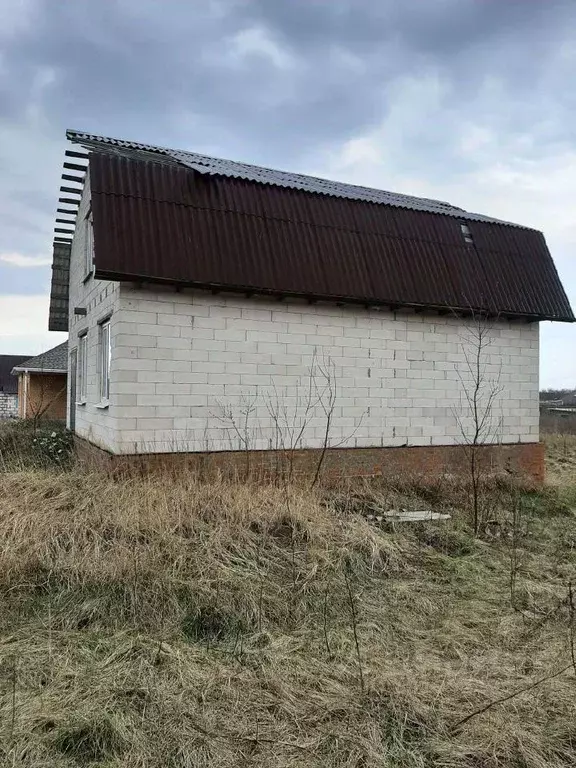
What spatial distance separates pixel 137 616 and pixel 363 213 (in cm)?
836

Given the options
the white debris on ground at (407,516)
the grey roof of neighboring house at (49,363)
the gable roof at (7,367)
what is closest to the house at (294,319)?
the white debris on ground at (407,516)

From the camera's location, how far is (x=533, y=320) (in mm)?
11938

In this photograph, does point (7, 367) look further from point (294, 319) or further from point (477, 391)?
point (477, 391)

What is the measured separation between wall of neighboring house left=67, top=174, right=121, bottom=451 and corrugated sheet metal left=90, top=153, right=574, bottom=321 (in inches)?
41.5

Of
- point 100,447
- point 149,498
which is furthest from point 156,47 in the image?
point 149,498

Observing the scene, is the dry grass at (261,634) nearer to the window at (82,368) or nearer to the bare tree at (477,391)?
the bare tree at (477,391)

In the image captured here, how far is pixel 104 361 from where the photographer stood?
1030cm

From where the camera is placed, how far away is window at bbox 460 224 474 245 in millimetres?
11703

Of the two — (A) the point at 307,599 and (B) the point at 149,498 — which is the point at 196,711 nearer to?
(A) the point at 307,599

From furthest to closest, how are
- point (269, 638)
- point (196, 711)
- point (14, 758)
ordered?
1. point (269, 638)
2. point (196, 711)
3. point (14, 758)

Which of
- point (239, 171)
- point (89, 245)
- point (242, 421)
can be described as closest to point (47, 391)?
point (89, 245)

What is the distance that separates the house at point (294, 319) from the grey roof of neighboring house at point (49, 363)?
11.5 m

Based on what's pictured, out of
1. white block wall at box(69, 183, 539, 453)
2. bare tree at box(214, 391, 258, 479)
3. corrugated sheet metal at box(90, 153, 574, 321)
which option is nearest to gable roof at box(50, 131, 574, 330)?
corrugated sheet metal at box(90, 153, 574, 321)

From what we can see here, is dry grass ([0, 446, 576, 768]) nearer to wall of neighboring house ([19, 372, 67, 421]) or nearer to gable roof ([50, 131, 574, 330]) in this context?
gable roof ([50, 131, 574, 330])
